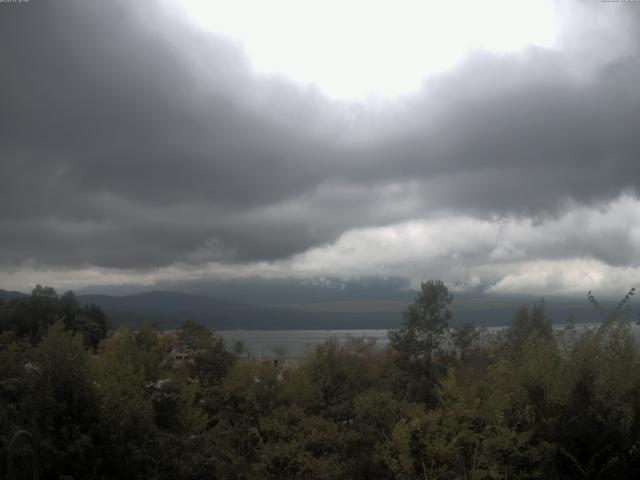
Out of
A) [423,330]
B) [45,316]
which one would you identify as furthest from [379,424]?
[45,316]

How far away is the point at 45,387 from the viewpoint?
9.11 meters

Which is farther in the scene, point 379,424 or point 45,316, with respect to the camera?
point 45,316

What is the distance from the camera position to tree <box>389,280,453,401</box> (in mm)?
27375

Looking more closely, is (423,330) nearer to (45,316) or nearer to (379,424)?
(379,424)

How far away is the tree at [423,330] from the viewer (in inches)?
1078

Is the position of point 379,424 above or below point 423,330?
below

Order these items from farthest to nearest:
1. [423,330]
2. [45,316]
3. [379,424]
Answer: [45,316] < [423,330] < [379,424]

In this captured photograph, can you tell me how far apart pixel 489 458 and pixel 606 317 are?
144 inches

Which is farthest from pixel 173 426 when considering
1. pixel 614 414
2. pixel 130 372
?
pixel 614 414

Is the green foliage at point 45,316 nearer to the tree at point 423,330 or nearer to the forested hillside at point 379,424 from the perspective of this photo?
the tree at point 423,330

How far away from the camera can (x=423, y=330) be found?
2805cm

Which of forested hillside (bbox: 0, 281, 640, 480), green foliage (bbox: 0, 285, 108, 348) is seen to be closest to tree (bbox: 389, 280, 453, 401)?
forested hillside (bbox: 0, 281, 640, 480)

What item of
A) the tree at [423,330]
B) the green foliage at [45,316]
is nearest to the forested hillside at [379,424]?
the tree at [423,330]

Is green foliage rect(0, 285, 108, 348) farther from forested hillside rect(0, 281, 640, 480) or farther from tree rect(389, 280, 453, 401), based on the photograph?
forested hillside rect(0, 281, 640, 480)
